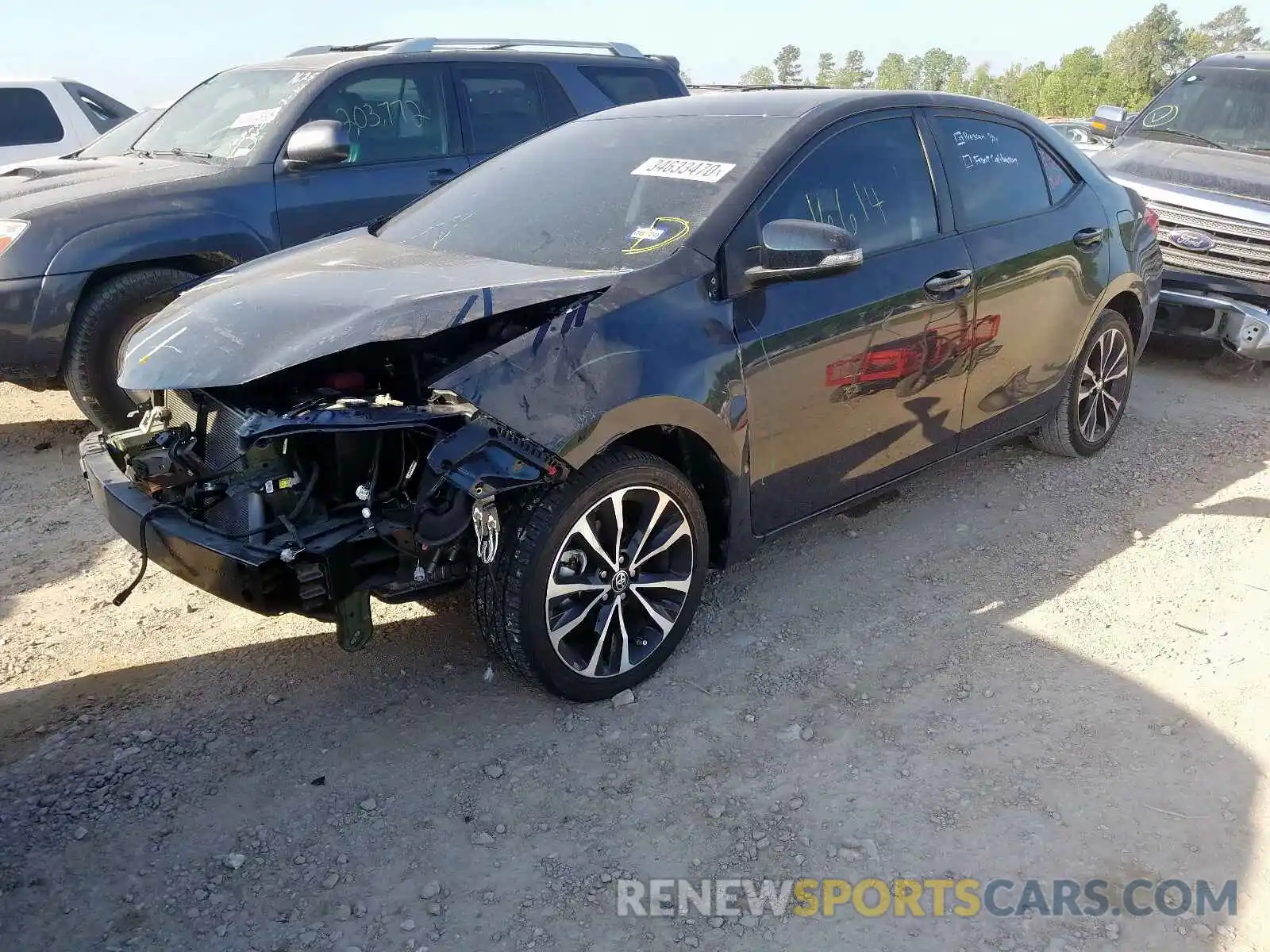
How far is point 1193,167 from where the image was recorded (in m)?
7.30

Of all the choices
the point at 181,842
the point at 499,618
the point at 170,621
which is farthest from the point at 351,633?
the point at 170,621

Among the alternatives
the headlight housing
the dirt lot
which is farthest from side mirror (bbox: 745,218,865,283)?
the headlight housing

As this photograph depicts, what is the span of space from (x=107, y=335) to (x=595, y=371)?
3.28 metres

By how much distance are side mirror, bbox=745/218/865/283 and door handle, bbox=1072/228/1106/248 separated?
1.83 m

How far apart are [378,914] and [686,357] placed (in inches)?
69.7

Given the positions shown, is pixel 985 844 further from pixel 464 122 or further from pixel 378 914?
pixel 464 122

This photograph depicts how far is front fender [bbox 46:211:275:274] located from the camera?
4.97m

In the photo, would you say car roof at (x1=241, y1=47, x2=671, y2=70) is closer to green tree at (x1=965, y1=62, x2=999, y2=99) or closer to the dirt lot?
the dirt lot

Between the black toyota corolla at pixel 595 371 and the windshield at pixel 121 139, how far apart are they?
10.2ft

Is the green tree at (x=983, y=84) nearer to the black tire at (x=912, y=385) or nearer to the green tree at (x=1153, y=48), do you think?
the green tree at (x=1153, y=48)

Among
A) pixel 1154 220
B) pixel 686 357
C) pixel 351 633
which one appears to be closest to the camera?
pixel 351 633

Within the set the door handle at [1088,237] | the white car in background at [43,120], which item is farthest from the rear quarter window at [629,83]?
the white car in background at [43,120]

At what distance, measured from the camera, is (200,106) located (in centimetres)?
628

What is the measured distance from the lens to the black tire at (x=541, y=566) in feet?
9.86
